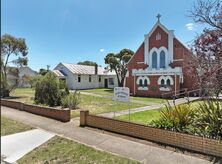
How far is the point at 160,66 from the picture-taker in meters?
26.2

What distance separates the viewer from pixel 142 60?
92.0ft

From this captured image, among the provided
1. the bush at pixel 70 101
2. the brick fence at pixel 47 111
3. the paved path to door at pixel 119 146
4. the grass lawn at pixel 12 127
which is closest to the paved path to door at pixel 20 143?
the grass lawn at pixel 12 127

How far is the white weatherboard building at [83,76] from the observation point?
1441 inches

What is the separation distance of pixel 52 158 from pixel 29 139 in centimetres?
214

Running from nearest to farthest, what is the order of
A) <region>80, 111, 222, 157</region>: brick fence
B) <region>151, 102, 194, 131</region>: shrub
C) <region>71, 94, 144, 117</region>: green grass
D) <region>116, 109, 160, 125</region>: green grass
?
1. <region>80, 111, 222, 157</region>: brick fence
2. <region>151, 102, 194, 131</region>: shrub
3. <region>116, 109, 160, 125</region>: green grass
4. <region>71, 94, 144, 117</region>: green grass

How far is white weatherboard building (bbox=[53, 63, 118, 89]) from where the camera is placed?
120 feet

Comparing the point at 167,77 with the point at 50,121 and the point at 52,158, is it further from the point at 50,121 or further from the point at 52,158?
the point at 52,158

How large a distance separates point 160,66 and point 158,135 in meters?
20.3

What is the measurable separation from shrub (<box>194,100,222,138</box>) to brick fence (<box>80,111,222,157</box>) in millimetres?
339

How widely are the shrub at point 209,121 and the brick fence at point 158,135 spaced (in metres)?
0.34

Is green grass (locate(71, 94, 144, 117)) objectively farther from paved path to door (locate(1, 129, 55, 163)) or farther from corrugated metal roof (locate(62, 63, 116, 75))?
corrugated metal roof (locate(62, 63, 116, 75))

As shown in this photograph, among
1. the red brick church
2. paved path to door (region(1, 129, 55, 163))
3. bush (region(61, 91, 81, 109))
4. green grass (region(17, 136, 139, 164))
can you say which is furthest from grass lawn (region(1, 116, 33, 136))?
the red brick church

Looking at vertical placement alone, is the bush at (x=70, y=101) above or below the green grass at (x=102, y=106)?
above

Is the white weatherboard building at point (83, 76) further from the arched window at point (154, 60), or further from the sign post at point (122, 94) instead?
the sign post at point (122, 94)
